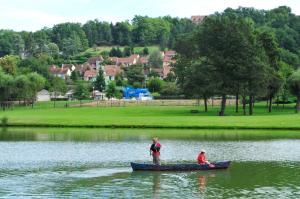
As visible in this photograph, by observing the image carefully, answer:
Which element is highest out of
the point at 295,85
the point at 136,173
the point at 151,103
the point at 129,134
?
the point at 295,85

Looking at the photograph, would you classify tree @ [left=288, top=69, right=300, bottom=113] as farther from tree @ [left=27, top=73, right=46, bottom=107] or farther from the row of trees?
the row of trees

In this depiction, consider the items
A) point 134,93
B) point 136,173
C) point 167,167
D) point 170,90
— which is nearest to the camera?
point 136,173

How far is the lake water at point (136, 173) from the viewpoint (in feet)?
130

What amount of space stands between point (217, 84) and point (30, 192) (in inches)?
2921

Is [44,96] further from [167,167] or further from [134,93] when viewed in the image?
[167,167]

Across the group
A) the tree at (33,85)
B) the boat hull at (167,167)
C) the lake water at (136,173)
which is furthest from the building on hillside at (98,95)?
the boat hull at (167,167)

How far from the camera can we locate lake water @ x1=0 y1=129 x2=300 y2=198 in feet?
130

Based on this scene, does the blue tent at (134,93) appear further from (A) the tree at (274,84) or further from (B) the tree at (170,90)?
(A) the tree at (274,84)

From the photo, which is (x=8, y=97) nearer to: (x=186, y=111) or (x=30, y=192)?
(x=186, y=111)

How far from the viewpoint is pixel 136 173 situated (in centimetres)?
4712

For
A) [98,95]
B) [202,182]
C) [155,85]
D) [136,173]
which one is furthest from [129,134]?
[155,85]

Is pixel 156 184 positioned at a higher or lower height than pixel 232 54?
lower

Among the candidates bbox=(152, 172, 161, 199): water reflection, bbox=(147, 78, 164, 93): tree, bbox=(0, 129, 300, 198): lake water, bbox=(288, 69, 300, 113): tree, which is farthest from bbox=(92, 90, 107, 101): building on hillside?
bbox=(152, 172, 161, 199): water reflection

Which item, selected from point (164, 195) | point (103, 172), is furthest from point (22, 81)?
point (164, 195)
